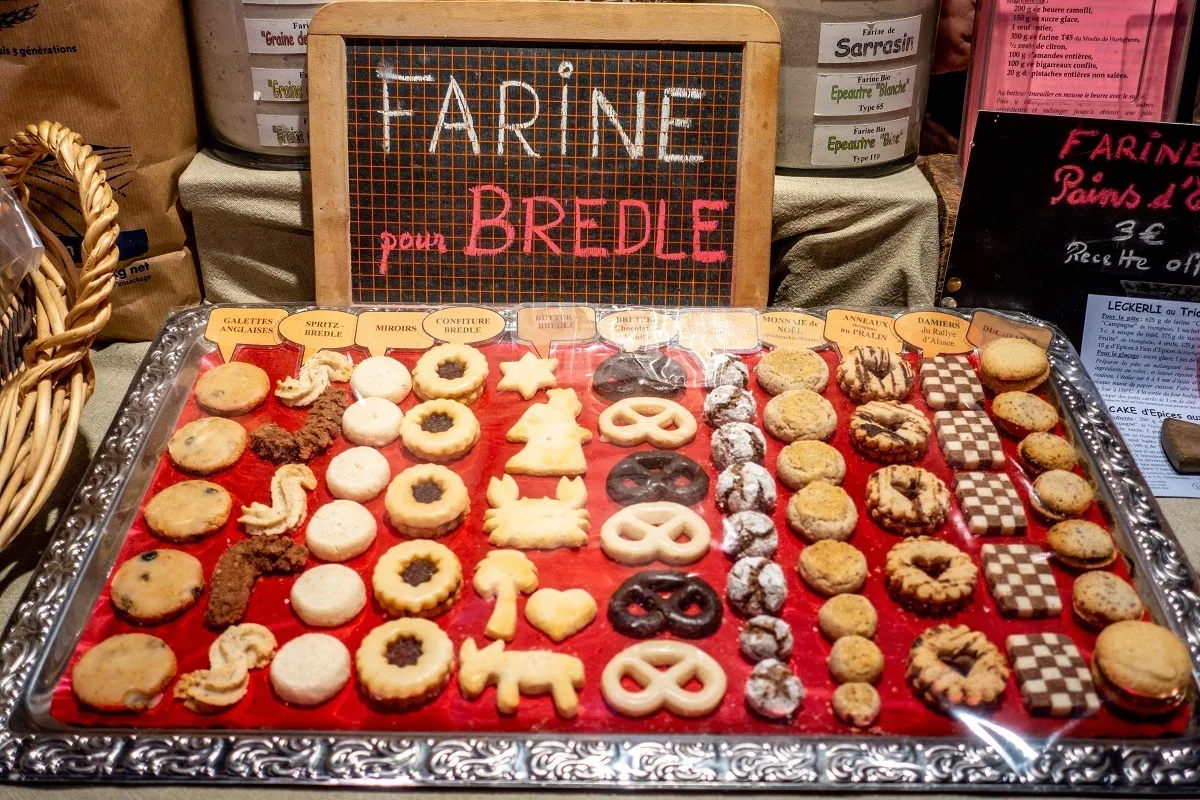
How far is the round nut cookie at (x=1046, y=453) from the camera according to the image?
1933 mm

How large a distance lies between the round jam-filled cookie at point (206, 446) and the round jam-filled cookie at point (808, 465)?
1104mm

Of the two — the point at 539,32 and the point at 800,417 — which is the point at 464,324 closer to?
the point at 539,32

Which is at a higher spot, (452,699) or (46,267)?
(46,267)

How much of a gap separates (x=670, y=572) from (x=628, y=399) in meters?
0.49

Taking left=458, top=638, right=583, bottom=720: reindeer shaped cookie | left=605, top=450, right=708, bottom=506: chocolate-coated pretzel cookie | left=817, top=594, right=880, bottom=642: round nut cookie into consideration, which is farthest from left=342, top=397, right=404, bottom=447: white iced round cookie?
left=817, top=594, right=880, bottom=642: round nut cookie

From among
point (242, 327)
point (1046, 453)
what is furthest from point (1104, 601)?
point (242, 327)

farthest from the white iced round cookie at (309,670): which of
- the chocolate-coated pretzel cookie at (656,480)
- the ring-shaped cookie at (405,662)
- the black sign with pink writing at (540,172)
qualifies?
the black sign with pink writing at (540,172)

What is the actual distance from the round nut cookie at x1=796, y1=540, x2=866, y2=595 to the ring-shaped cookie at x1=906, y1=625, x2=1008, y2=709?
0.49ft

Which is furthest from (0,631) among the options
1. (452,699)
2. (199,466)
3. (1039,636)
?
(1039,636)

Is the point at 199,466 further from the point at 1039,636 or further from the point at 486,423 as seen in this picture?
the point at 1039,636

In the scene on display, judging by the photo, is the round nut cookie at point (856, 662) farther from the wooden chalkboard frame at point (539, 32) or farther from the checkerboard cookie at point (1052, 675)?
the wooden chalkboard frame at point (539, 32)

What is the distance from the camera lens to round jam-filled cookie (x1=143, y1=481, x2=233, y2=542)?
177 centimetres

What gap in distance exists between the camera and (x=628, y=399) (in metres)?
2.07

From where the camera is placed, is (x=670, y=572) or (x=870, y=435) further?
(x=870, y=435)
